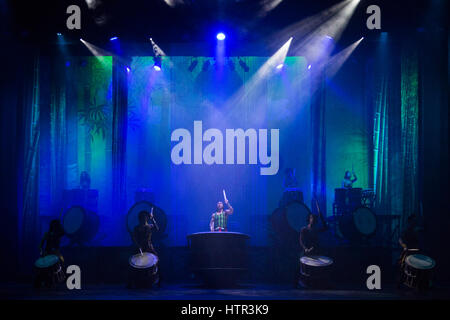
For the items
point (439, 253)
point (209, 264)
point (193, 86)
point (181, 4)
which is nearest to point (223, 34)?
point (181, 4)

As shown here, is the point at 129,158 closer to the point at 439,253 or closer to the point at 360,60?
the point at 360,60

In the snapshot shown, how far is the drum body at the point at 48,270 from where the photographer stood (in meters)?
8.56

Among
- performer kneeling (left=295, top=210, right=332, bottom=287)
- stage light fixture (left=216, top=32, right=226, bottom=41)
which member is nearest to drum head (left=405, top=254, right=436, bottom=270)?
performer kneeling (left=295, top=210, right=332, bottom=287)

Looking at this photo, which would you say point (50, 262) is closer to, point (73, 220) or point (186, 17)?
point (73, 220)

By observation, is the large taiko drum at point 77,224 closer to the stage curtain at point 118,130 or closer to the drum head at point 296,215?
the stage curtain at point 118,130

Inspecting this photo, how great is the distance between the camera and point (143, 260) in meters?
8.41

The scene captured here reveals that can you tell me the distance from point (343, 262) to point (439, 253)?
6.33 feet

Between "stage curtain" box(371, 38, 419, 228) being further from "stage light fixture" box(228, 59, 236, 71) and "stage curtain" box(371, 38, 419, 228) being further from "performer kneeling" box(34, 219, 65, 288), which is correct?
"performer kneeling" box(34, 219, 65, 288)

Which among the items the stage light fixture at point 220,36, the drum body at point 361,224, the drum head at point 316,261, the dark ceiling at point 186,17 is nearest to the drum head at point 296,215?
the drum body at point 361,224

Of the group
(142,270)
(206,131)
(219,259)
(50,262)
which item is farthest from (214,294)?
(206,131)

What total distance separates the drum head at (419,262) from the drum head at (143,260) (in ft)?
13.7

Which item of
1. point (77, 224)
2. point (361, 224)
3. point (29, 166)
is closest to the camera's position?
point (361, 224)

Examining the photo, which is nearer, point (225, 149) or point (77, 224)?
point (77, 224)

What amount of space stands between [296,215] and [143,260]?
11.1ft
